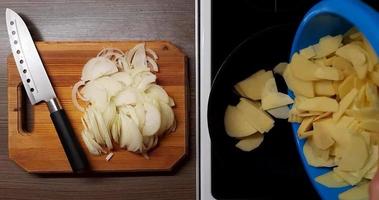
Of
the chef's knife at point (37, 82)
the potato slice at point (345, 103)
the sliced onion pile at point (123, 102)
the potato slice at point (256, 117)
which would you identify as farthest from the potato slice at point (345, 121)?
the chef's knife at point (37, 82)

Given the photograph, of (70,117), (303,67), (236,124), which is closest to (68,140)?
(70,117)

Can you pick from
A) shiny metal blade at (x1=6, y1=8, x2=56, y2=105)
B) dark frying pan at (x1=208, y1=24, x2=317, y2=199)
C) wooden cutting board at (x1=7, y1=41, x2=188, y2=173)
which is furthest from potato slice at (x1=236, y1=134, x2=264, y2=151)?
shiny metal blade at (x1=6, y1=8, x2=56, y2=105)

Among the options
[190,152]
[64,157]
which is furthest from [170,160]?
[64,157]

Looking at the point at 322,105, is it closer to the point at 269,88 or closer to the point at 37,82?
the point at 269,88

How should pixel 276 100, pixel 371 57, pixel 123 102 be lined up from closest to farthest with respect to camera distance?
pixel 371 57
pixel 276 100
pixel 123 102

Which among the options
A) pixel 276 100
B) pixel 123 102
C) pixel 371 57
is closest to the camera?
pixel 371 57

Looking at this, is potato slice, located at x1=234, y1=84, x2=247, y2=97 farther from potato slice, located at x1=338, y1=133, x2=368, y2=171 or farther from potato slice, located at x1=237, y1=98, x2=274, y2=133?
potato slice, located at x1=338, y1=133, x2=368, y2=171
